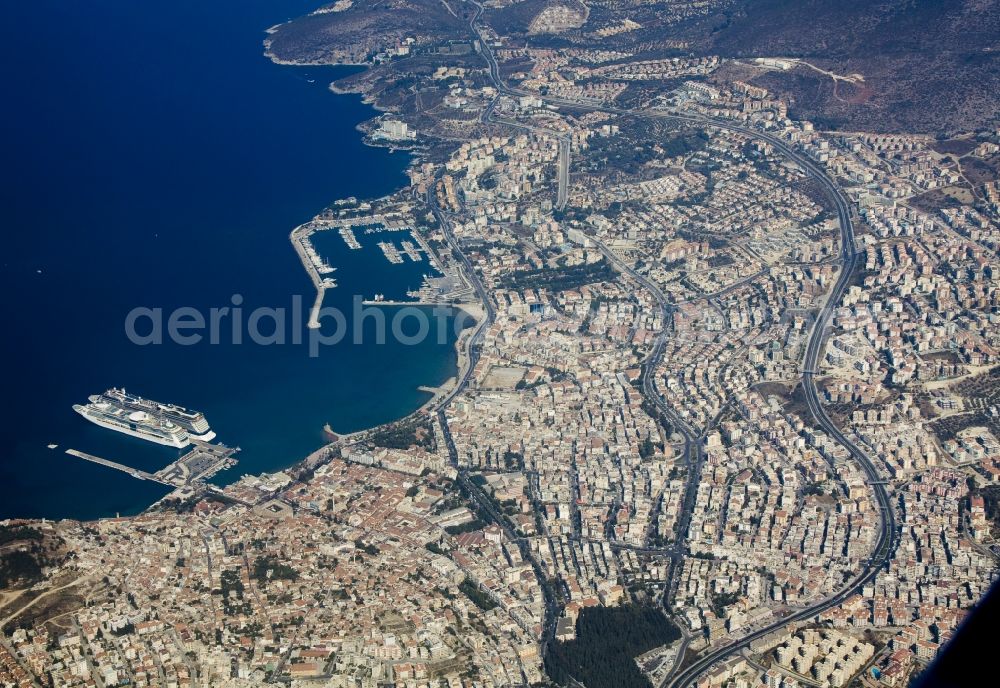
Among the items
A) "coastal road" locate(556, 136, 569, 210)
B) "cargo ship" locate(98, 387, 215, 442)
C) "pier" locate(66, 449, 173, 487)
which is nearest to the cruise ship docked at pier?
"cargo ship" locate(98, 387, 215, 442)

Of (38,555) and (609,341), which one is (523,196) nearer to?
(609,341)

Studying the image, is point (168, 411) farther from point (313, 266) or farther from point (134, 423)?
point (313, 266)

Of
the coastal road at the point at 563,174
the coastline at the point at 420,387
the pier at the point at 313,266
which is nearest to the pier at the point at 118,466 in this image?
the coastline at the point at 420,387

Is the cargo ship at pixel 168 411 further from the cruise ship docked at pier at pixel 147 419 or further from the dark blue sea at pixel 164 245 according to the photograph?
the dark blue sea at pixel 164 245

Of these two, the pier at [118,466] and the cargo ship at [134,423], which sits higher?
the cargo ship at [134,423]

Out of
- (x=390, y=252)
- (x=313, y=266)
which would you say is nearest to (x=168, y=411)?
(x=313, y=266)

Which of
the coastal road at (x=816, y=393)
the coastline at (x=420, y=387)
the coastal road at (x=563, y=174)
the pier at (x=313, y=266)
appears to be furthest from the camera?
the coastal road at (x=563, y=174)
